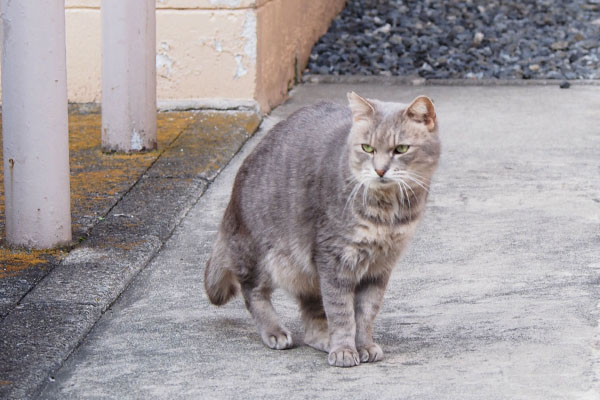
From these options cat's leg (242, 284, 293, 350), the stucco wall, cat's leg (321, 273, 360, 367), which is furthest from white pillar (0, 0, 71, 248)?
the stucco wall

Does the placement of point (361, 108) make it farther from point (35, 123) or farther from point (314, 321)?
point (35, 123)

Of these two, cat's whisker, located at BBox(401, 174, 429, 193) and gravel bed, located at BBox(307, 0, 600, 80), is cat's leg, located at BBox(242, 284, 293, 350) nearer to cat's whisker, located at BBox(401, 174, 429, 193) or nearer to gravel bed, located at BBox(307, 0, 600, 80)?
cat's whisker, located at BBox(401, 174, 429, 193)

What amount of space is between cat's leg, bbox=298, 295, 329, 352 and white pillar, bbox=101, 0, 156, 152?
256 centimetres

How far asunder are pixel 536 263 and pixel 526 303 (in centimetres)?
51

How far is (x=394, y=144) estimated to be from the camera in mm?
3123

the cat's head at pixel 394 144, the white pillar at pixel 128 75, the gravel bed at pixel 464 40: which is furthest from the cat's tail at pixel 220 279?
the gravel bed at pixel 464 40

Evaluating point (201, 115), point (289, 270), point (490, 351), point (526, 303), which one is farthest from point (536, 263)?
point (201, 115)

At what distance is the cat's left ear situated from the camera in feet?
10.2

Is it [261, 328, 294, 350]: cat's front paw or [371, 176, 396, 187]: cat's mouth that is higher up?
[371, 176, 396, 187]: cat's mouth

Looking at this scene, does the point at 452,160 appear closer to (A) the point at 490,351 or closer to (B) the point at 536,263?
(B) the point at 536,263

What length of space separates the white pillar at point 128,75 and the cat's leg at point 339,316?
2.82m

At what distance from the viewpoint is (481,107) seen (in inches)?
288

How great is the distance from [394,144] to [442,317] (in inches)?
33.5

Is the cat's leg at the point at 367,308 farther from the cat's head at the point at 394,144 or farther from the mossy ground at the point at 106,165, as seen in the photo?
the mossy ground at the point at 106,165
